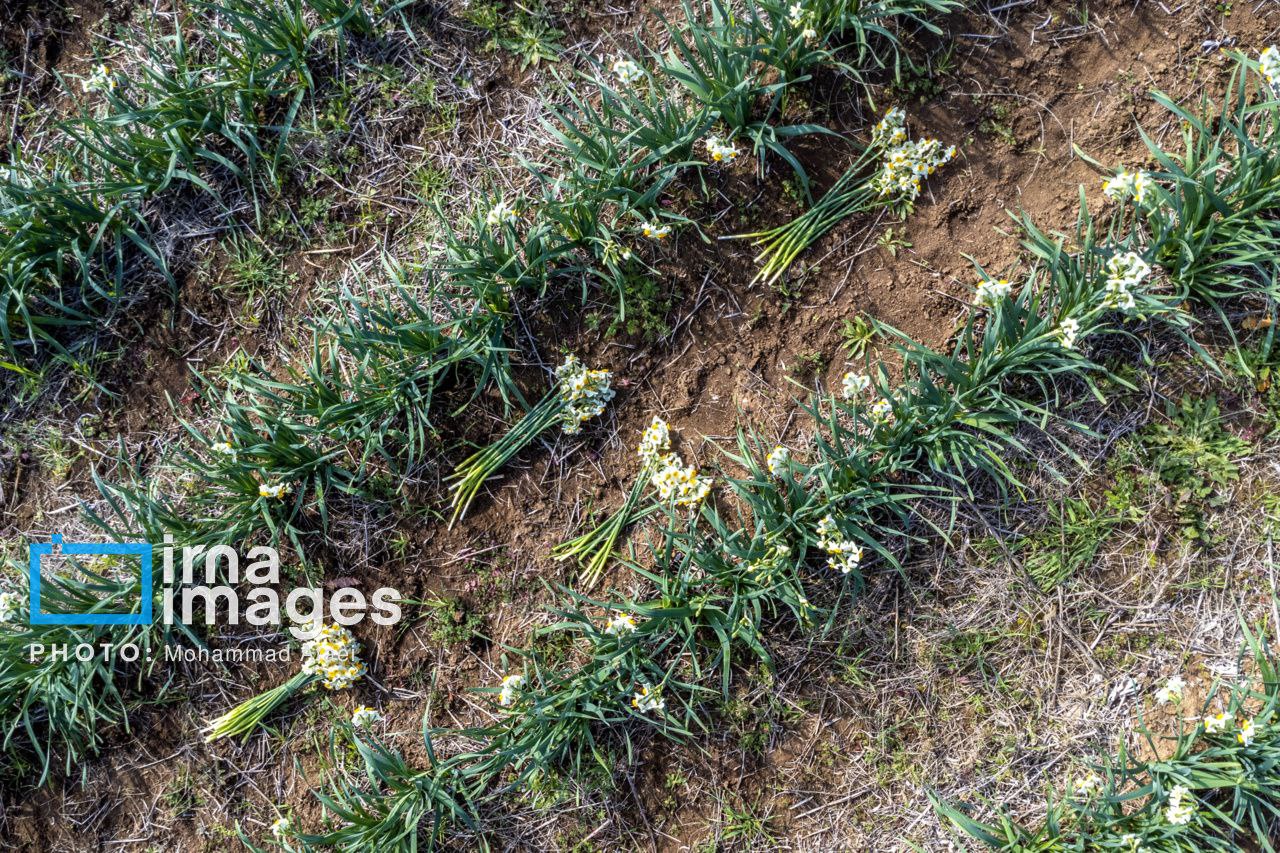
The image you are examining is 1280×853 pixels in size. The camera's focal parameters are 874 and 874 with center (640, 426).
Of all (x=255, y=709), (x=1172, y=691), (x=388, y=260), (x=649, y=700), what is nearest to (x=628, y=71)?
(x=388, y=260)

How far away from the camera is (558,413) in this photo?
2.67m

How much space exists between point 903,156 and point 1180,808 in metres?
1.93

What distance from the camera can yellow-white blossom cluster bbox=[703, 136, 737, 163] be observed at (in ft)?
8.28

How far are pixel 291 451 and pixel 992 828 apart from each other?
2.33m

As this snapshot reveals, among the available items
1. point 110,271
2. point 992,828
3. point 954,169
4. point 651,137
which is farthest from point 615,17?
point 992,828

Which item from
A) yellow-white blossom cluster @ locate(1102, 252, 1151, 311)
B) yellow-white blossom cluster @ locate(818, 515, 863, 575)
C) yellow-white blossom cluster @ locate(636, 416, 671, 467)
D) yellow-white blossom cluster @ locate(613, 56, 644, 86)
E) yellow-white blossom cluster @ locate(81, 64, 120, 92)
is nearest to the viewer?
yellow-white blossom cluster @ locate(1102, 252, 1151, 311)

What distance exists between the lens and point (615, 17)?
2.74m

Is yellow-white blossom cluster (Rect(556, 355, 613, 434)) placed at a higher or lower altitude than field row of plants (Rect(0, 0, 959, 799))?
lower

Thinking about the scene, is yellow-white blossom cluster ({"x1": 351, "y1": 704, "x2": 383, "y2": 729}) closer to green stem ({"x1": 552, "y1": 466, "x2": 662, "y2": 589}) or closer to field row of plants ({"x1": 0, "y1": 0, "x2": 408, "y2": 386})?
green stem ({"x1": 552, "y1": 466, "x2": 662, "y2": 589})

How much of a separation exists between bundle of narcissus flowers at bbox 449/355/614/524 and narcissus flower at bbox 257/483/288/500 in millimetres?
→ 523

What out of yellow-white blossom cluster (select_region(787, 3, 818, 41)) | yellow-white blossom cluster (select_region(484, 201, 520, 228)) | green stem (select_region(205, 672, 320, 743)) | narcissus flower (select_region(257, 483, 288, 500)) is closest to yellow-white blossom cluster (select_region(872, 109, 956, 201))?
yellow-white blossom cluster (select_region(787, 3, 818, 41))

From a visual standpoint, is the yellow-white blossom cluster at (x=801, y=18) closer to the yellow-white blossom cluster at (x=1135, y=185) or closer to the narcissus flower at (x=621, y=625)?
the yellow-white blossom cluster at (x=1135, y=185)

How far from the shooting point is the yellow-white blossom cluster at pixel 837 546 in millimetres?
2416

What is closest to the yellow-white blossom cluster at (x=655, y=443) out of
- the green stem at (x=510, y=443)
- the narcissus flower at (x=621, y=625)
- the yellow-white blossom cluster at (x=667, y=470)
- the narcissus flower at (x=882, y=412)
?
the yellow-white blossom cluster at (x=667, y=470)
